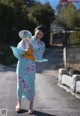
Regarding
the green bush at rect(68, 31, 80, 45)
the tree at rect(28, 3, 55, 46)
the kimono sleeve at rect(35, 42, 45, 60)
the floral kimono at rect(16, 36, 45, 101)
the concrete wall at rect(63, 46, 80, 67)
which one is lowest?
the floral kimono at rect(16, 36, 45, 101)

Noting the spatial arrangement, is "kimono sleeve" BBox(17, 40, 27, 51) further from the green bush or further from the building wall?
the green bush

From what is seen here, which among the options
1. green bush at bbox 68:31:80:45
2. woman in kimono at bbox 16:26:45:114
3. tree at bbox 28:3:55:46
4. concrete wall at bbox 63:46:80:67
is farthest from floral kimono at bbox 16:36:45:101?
tree at bbox 28:3:55:46

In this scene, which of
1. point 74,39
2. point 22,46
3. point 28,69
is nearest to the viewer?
point 28,69

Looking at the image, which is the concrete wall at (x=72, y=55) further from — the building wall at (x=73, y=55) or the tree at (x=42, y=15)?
the tree at (x=42, y=15)

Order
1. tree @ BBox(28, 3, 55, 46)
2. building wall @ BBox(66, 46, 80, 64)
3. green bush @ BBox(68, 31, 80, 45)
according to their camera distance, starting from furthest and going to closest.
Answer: tree @ BBox(28, 3, 55, 46) < green bush @ BBox(68, 31, 80, 45) < building wall @ BBox(66, 46, 80, 64)

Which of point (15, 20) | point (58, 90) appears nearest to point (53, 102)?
point (58, 90)

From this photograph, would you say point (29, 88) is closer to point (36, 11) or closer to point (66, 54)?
point (66, 54)

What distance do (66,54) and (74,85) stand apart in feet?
44.7

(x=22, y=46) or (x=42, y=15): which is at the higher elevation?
(x=42, y=15)

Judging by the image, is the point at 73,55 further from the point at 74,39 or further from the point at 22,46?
the point at 22,46

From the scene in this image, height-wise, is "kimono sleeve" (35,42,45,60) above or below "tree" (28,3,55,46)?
below

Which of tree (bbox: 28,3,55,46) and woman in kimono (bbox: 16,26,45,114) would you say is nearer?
woman in kimono (bbox: 16,26,45,114)

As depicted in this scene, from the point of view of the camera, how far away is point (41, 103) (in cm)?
1020

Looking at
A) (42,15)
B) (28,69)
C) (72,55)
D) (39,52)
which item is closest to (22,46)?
(39,52)
